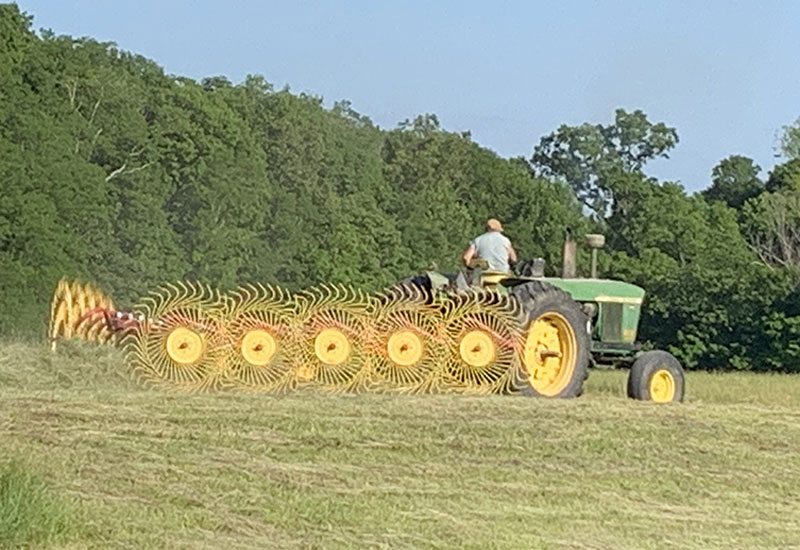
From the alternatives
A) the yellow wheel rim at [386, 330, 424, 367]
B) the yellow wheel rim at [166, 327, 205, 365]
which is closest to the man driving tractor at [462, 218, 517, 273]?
the yellow wheel rim at [386, 330, 424, 367]

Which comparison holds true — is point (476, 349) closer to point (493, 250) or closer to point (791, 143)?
point (493, 250)

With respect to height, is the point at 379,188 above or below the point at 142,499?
above

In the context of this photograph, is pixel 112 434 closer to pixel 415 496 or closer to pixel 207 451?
pixel 207 451

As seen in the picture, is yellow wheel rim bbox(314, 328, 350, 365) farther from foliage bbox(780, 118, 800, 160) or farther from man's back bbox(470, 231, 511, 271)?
foliage bbox(780, 118, 800, 160)

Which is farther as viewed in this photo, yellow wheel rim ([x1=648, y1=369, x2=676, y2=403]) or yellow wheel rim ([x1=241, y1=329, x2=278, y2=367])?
yellow wheel rim ([x1=648, y1=369, x2=676, y2=403])

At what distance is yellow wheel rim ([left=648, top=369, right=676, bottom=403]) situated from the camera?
1505 centimetres

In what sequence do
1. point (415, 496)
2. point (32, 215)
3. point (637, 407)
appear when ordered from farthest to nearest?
point (32, 215) < point (637, 407) < point (415, 496)

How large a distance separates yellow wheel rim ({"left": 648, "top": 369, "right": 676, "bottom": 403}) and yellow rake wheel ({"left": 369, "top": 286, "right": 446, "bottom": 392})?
216 cm

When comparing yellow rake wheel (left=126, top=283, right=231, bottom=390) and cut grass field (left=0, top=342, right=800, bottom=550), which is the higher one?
yellow rake wheel (left=126, top=283, right=231, bottom=390)

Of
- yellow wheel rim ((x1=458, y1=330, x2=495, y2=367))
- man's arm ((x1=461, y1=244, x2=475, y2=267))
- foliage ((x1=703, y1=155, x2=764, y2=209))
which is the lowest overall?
yellow wheel rim ((x1=458, y1=330, x2=495, y2=367))

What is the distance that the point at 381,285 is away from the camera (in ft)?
161

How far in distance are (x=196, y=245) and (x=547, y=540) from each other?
4142cm

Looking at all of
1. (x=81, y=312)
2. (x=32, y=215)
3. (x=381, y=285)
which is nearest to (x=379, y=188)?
(x=381, y=285)

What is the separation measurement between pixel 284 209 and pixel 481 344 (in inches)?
1619
